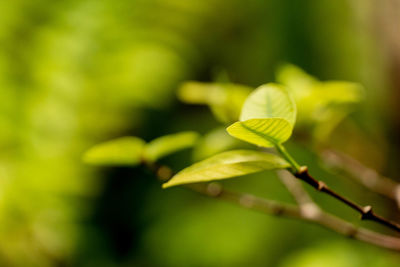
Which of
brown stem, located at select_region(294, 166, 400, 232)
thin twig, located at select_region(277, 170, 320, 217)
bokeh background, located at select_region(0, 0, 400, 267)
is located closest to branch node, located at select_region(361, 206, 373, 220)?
brown stem, located at select_region(294, 166, 400, 232)

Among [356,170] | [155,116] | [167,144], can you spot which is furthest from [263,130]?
[155,116]

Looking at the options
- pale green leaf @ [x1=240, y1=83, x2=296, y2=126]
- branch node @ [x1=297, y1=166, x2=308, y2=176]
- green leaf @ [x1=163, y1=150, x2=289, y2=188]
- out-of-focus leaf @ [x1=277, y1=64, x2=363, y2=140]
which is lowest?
branch node @ [x1=297, y1=166, x2=308, y2=176]

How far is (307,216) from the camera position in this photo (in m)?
0.41

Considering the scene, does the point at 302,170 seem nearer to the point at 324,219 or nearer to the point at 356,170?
the point at 324,219

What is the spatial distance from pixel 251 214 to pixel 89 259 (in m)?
0.58

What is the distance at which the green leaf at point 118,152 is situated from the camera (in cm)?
39

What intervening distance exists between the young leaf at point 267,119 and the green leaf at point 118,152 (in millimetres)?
137

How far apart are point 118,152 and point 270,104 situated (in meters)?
0.16

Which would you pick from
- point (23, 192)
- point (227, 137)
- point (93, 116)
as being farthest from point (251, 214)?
point (227, 137)

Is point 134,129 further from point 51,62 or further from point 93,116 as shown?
point 51,62

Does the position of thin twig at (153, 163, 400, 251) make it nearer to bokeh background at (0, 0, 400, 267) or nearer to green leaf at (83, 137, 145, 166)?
green leaf at (83, 137, 145, 166)

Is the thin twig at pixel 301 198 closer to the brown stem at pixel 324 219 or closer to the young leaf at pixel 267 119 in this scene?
the brown stem at pixel 324 219

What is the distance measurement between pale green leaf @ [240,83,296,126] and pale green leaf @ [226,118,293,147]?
0.02 meters

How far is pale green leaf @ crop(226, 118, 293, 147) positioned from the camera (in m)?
0.26
